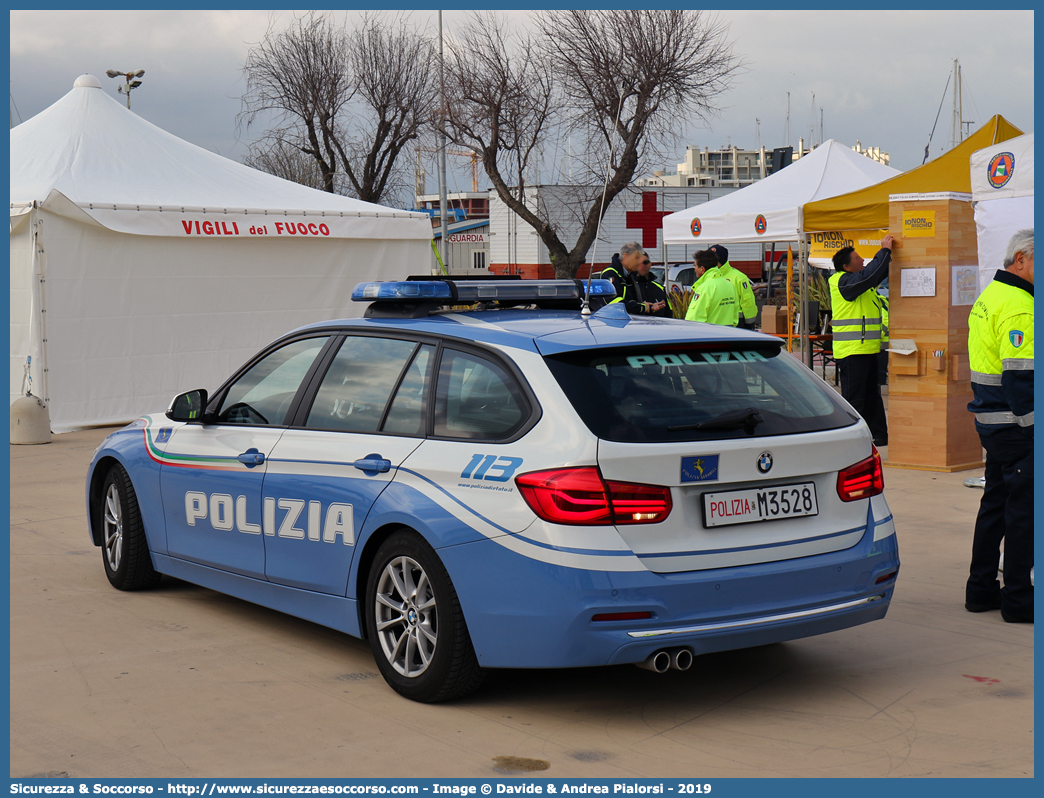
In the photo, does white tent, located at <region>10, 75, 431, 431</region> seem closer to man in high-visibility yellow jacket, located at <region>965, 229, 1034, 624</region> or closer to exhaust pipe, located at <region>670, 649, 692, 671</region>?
man in high-visibility yellow jacket, located at <region>965, 229, 1034, 624</region>

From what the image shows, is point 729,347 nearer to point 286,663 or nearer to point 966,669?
point 966,669

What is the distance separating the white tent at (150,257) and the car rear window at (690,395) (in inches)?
466

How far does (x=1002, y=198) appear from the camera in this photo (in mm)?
8445

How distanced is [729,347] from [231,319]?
42.6ft

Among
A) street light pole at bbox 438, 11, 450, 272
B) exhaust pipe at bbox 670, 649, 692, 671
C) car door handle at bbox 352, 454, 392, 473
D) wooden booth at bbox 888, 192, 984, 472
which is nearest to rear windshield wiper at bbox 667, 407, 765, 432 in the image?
exhaust pipe at bbox 670, 649, 692, 671

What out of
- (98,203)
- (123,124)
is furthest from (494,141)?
(98,203)

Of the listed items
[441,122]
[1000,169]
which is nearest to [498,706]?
[1000,169]

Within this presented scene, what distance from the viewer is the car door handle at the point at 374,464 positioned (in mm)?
4750

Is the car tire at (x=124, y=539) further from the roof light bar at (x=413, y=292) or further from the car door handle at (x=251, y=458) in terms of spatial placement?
the roof light bar at (x=413, y=292)

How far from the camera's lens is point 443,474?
14.8 ft

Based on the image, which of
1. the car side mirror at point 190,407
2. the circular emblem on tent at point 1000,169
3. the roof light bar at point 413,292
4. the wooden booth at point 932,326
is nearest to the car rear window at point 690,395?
the roof light bar at point 413,292

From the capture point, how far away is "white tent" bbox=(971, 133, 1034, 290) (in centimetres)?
832

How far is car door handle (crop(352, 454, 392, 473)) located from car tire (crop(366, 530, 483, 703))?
0.90 feet

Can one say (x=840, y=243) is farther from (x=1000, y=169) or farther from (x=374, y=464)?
(x=374, y=464)
